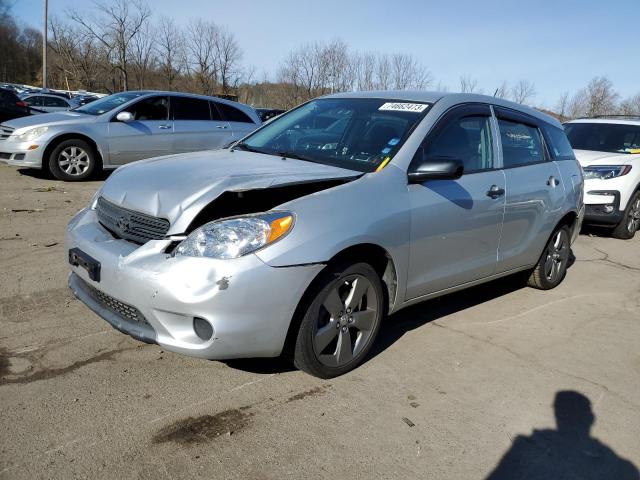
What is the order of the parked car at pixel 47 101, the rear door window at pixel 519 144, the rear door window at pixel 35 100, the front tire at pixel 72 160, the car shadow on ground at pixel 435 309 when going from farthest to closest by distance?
the parked car at pixel 47 101 < the rear door window at pixel 35 100 < the front tire at pixel 72 160 < the rear door window at pixel 519 144 < the car shadow on ground at pixel 435 309

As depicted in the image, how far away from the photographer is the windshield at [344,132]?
3.67 metres

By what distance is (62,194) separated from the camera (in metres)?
8.16

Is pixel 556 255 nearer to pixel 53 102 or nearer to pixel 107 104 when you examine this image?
pixel 107 104

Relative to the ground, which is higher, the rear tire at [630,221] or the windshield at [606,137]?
the windshield at [606,137]

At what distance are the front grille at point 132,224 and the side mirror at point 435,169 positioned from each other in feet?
5.09

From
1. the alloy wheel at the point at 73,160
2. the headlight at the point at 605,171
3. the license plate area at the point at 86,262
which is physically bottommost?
the license plate area at the point at 86,262

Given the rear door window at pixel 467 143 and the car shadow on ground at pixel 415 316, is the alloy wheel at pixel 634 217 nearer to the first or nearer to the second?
the car shadow on ground at pixel 415 316

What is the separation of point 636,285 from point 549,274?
128cm

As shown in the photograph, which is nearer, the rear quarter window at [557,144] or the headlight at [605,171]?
the rear quarter window at [557,144]

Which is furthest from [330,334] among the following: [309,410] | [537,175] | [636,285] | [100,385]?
Result: [636,285]

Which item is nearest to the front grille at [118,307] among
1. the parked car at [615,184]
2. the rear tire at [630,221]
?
the parked car at [615,184]

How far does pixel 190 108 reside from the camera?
400 inches

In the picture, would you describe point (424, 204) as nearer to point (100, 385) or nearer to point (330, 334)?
point (330, 334)

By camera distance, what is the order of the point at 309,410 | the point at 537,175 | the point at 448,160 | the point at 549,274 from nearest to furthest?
the point at 309,410, the point at 448,160, the point at 537,175, the point at 549,274
